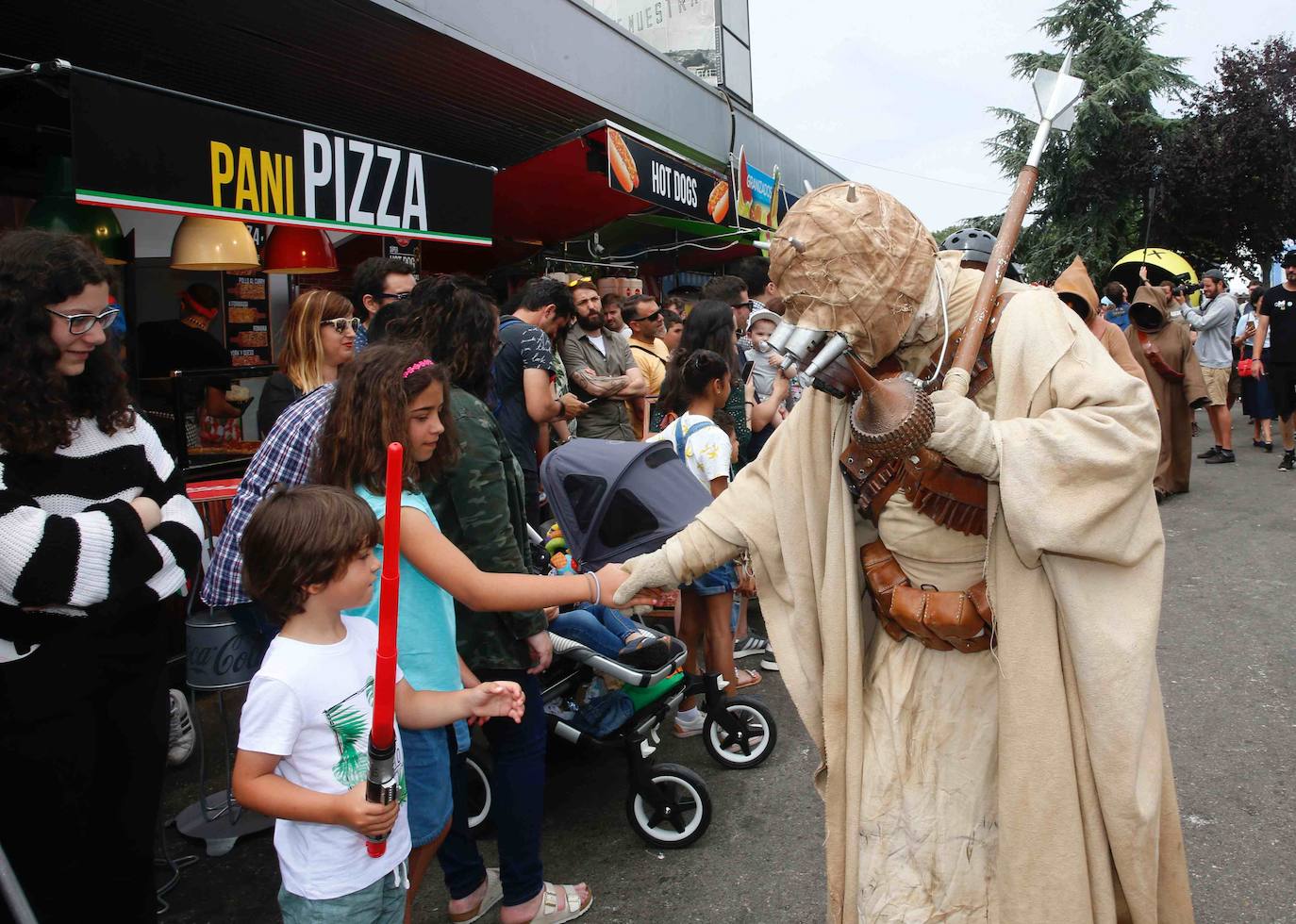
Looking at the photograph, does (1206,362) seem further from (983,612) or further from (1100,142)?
(1100,142)

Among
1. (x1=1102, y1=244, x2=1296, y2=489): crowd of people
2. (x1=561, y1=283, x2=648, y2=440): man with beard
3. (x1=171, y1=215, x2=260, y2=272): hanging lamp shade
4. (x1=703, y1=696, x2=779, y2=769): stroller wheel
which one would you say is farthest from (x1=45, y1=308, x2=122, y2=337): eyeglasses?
(x1=1102, y1=244, x2=1296, y2=489): crowd of people

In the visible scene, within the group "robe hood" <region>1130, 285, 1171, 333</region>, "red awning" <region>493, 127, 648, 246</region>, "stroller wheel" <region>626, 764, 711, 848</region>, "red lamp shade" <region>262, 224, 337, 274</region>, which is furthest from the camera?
"robe hood" <region>1130, 285, 1171, 333</region>

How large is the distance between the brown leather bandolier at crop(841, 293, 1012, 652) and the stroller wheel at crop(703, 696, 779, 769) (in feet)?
7.33

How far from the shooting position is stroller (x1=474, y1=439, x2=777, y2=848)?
3227mm

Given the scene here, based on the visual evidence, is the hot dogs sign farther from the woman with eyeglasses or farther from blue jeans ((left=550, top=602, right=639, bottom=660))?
blue jeans ((left=550, top=602, right=639, bottom=660))

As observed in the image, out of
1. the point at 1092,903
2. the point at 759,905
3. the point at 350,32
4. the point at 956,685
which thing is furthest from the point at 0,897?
the point at 350,32

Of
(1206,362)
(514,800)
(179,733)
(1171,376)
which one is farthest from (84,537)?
(1206,362)

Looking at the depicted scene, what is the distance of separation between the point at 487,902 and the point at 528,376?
2678mm

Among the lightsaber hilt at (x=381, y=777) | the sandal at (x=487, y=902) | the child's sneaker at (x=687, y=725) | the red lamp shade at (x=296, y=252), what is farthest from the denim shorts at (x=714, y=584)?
the red lamp shade at (x=296, y=252)

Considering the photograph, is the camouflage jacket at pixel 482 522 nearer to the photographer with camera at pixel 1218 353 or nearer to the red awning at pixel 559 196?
the red awning at pixel 559 196

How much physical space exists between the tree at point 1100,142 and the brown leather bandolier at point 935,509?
31.7 m

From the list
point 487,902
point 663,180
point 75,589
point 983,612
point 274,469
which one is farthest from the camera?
point 663,180

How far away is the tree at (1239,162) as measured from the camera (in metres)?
25.7

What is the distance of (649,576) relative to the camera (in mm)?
2455
